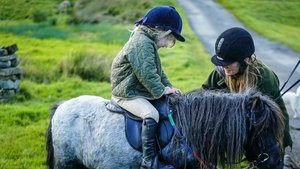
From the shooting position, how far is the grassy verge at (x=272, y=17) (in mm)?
25267

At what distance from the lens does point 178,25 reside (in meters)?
4.01

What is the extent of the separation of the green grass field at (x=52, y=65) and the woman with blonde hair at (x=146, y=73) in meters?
1.44

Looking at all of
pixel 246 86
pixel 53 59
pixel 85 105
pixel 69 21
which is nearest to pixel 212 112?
pixel 246 86

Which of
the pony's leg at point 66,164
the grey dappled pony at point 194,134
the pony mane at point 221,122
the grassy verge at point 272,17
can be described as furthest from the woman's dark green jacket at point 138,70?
the grassy verge at point 272,17

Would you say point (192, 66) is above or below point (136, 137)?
below

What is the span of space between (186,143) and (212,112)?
1.12ft

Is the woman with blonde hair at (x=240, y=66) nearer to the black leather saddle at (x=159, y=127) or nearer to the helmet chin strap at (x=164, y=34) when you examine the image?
the helmet chin strap at (x=164, y=34)

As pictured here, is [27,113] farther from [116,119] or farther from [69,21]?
[69,21]

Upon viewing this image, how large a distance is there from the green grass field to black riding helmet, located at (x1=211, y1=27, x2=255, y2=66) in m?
1.70

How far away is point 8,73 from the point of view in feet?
34.8

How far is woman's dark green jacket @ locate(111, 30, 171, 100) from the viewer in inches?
150

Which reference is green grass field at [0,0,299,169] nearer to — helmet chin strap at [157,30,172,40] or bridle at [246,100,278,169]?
helmet chin strap at [157,30,172,40]

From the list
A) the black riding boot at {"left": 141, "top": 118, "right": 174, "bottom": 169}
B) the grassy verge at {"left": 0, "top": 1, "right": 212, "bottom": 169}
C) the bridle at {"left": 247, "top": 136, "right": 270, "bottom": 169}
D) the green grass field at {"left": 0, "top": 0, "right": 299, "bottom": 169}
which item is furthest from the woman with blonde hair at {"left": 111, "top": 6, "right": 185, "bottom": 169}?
the grassy verge at {"left": 0, "top": 1, "right": 212, "bottom": 169}

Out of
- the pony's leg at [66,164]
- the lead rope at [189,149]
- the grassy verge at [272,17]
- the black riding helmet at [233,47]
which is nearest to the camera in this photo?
the lead rope at [189,149]
